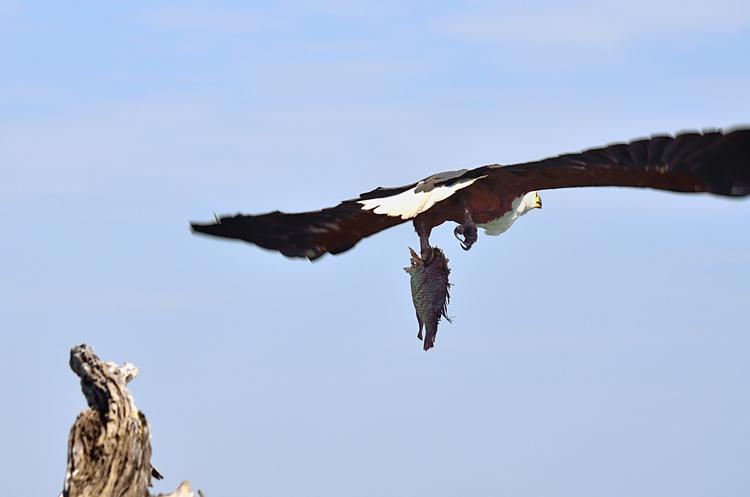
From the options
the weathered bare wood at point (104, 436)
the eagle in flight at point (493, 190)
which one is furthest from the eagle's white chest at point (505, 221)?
the weathered bare wood at point (104, 436)

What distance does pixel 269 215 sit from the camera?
466 inches

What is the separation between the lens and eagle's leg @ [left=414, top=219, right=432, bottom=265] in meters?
12.3

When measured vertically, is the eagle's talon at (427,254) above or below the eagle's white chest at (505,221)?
below

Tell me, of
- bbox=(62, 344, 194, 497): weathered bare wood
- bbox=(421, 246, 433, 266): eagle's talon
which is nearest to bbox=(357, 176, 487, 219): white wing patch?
bbox=(421, 246, 433, 266): eagle's talon

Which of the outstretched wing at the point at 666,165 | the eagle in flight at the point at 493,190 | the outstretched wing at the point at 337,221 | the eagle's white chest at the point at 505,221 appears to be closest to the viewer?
the outstretched wing at the point at 666,165

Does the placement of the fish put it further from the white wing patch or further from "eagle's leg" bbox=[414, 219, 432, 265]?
the white wing patch

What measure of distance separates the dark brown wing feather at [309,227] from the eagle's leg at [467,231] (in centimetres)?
64

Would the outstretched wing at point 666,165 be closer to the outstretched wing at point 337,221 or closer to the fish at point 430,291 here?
the outstretched wing at point 337,221

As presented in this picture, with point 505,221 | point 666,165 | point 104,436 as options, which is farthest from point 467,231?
point 104,436

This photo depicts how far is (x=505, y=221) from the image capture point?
12211 millimetres

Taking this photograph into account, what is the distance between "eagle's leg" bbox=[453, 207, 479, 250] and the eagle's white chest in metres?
0.20

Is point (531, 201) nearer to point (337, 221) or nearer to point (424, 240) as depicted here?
point (424, 240)

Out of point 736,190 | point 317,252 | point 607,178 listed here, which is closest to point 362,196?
point 317,252

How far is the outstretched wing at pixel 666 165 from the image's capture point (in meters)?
9.98
